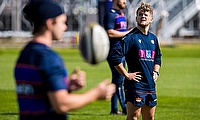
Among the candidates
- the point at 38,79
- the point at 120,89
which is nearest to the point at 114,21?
the point at 120,89

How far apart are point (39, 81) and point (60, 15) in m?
0.58

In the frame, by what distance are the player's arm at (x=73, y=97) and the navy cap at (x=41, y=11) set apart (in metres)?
0.63

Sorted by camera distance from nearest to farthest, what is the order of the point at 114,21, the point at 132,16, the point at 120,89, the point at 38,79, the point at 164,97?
1. the point at 38,79
2. the point at 114,21
3. the point at 120,89
4. the point at 164,97
5. the point at 132,16

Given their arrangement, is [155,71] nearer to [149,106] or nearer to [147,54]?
[147,54]

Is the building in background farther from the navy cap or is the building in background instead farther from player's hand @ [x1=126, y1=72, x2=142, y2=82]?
the navy cap

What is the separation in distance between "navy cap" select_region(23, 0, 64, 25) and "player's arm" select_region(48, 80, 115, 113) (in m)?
0.63

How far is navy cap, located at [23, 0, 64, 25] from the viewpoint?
5.34 meters

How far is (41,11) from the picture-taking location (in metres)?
5.35

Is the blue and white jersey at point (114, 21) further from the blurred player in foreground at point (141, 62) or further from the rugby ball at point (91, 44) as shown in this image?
the rugby ball at point (91, 44)

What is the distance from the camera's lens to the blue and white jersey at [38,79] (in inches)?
203

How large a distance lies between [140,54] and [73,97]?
412cm

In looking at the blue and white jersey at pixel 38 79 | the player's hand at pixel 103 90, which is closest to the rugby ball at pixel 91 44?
the blue and white jersey at pixel 38 79

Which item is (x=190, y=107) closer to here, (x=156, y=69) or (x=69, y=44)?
(x=156, y=69)

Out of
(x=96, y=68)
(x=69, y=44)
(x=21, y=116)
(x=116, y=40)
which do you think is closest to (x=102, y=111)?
(x=116, y=40)
